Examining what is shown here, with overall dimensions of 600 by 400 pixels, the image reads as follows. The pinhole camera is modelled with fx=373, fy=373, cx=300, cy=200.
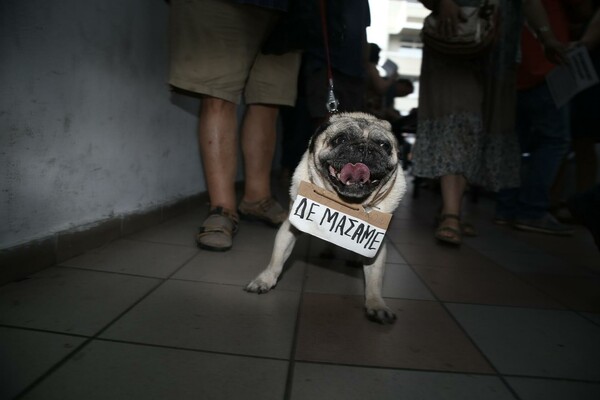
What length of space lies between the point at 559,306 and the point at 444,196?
4.18ft

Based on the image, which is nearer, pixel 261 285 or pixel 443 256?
pixel 261 285

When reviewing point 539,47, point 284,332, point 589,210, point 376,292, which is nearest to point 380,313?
point 376,292

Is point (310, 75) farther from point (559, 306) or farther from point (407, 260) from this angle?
point (559, 306)

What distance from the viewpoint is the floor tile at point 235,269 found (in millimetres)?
1675

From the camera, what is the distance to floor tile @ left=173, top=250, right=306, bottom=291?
1675mm

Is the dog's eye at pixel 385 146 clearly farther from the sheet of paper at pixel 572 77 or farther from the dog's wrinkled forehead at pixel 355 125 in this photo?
the sheet of paper at pixel 572 77

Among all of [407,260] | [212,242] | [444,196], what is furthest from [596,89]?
[212,242]

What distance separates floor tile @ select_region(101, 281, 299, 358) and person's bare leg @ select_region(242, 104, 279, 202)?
46.5 inches

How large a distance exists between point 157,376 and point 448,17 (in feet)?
8.21

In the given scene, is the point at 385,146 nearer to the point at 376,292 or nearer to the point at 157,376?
the point at 376,292

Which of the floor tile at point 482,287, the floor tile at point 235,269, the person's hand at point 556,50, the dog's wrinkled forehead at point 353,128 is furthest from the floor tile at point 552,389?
the person's hand at point 556,50

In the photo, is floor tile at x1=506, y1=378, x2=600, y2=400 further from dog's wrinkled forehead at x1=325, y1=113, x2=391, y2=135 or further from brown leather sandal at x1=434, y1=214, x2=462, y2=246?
brown leather sandal at x1=434, y1=214, x2=462, y2=246

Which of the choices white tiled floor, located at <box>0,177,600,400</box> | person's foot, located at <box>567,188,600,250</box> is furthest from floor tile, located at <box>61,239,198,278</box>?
person's foot, located at <box>567,188,600,250</box>

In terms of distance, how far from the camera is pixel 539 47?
302 centimetres
